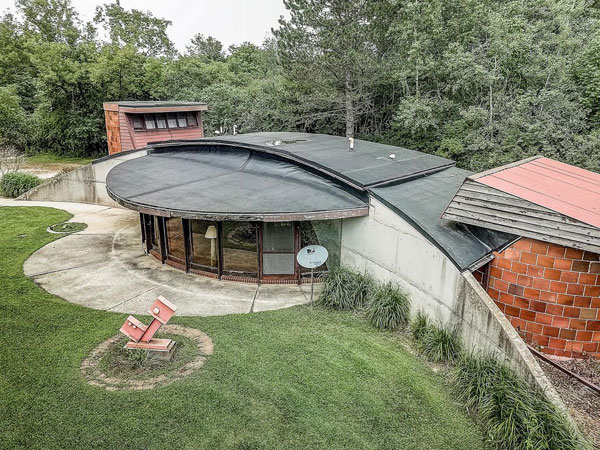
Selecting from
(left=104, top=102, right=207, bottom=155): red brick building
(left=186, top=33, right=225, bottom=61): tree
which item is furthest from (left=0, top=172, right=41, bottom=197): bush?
(left=186, top=33, right=225, bottom=61): tree

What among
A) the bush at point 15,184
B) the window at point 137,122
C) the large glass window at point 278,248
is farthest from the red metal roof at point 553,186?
the bush at point 15,184

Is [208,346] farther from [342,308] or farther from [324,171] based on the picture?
→ [324,171]

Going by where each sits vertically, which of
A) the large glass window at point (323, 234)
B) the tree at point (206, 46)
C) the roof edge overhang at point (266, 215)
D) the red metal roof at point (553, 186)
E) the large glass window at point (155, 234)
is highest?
the tree at point (206, 46)

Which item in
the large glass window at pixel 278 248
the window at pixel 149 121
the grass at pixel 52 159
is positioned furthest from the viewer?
the grass at pixel 52 159

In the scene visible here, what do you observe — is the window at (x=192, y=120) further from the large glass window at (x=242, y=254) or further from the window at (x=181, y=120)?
the large glass window at (x=242, y=254)

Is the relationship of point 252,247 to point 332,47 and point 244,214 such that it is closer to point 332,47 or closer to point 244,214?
point 244,214

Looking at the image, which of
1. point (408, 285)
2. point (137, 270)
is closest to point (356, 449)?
point (408, 285)
